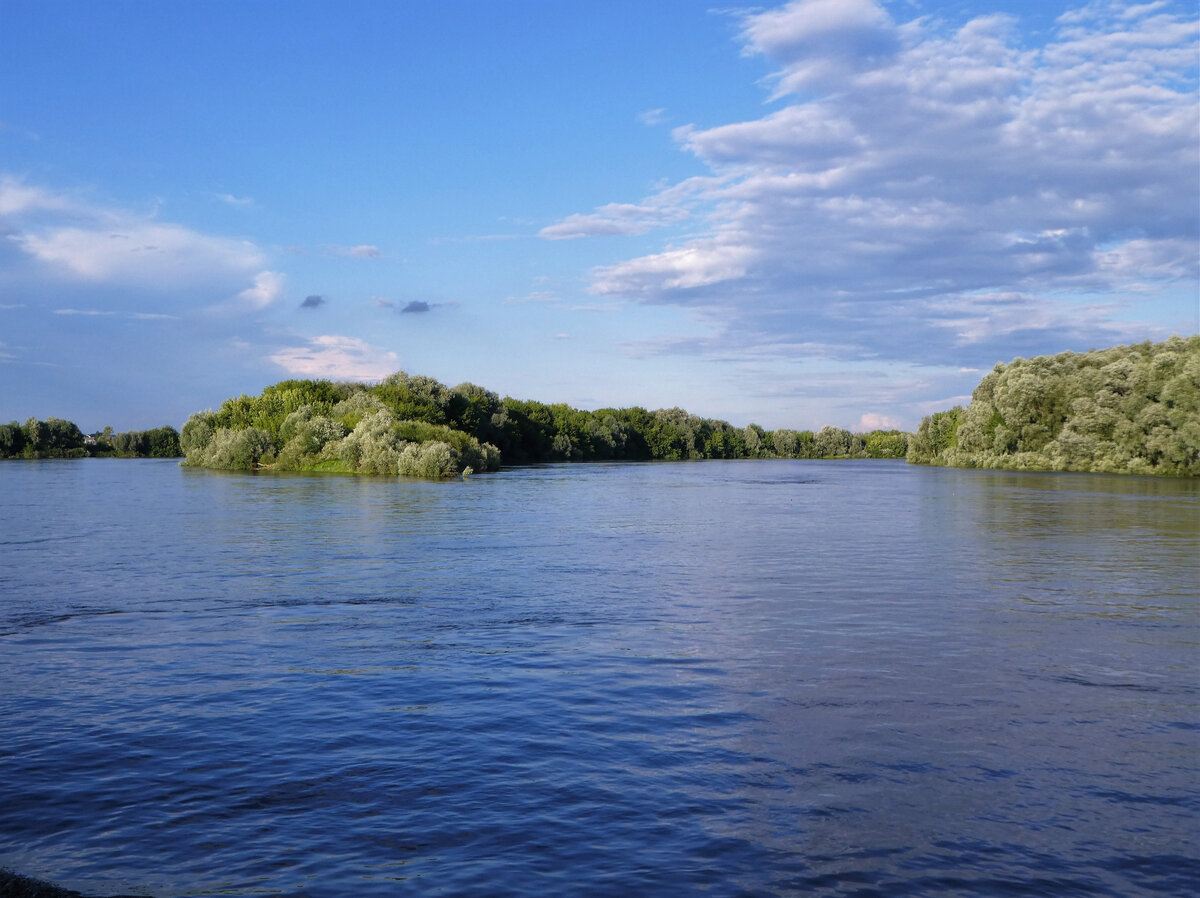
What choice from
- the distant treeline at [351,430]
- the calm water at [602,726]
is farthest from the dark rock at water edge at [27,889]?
the distant treeline at [351,430]

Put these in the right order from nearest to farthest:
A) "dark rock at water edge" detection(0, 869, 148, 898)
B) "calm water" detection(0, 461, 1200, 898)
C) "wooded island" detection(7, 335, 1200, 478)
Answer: "dark rock at water edge" detection(0, 869, 148, 898) → "calm water" detection(0, 461, 1200, 898) → "wooded island" detection(7, 335, 1200, 478)

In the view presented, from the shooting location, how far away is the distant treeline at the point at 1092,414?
89.9 m

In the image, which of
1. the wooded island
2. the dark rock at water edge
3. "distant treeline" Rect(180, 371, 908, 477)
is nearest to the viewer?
the dark rock at water edge

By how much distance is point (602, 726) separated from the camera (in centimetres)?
1302

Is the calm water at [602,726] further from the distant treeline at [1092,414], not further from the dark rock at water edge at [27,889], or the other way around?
the distant treeline at [1092,414]

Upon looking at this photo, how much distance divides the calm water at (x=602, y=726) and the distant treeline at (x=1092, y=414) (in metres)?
69.3

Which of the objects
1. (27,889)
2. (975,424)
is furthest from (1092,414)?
(27,889)

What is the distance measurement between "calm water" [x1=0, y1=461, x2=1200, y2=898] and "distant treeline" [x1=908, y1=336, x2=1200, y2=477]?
69.3 metres

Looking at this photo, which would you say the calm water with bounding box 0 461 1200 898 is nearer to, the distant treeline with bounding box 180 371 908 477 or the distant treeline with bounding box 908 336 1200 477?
the distant treeline with bounding box 180 371 908 477

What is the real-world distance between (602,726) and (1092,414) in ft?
336

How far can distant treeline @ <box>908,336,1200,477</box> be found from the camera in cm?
8988

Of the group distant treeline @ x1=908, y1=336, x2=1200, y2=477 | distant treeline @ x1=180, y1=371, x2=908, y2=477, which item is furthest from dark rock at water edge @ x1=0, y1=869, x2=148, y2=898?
distant treeline @ x1=908, y1=336, x2=1200, y2=477

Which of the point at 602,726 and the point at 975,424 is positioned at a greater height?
the point at 975,424

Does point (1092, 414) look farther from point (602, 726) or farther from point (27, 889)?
point (27, 889)
